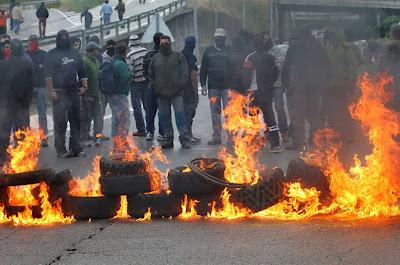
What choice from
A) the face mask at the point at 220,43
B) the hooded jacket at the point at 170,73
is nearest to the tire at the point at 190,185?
the hooded jacket at the point at 170,73

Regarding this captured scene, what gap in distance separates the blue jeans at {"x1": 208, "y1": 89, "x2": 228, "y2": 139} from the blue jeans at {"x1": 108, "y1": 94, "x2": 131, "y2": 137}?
4.83ft

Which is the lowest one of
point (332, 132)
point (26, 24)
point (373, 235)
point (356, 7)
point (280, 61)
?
point (373, 235)

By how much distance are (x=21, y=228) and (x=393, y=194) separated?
371cm

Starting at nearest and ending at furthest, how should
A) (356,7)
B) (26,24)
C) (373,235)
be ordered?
(373,235)
(356,7)
(26,24)

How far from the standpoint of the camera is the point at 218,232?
22.0 ft

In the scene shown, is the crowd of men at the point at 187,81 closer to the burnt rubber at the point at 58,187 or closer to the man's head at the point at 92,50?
the man's head at the point at 92,50

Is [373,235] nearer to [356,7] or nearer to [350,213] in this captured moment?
[350,213]

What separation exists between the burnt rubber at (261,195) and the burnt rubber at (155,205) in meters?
0.64

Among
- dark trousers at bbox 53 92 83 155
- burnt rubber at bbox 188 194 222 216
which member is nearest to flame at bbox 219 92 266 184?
burnt rubber at bbox 188 194 222 216

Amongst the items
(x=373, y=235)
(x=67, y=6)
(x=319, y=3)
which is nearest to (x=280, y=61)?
(x=319, y=3)

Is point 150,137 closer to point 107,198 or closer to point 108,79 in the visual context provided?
point 108,79

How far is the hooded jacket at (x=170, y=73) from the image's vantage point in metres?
12.0

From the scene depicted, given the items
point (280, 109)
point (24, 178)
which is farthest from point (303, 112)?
point (24, 178)

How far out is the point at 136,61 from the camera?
13383mm
